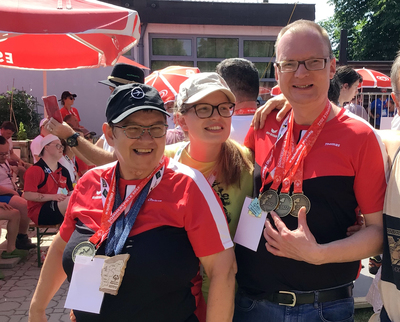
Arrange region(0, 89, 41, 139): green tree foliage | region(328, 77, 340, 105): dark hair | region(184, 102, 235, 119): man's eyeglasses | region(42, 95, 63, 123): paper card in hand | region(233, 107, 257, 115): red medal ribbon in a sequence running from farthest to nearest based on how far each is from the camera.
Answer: region(0, 89, 41, 139): green tree foliage, region(328, 77, 340, 105): dark hair, region(233, 107, 257, 115): red medal ribbon, region(42, 95, 63, 123): paper card in hand, region(184, 102, 235, 119): man's eyeglasses

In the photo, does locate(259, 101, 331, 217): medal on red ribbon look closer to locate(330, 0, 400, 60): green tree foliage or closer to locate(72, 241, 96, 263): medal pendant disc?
locate(72, 241, 96, 263): medal pendant disc

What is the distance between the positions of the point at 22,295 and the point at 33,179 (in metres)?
1.55

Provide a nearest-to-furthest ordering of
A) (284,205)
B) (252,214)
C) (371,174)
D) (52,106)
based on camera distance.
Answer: (371,174) < (284,205) < (252,214) < (52,106)

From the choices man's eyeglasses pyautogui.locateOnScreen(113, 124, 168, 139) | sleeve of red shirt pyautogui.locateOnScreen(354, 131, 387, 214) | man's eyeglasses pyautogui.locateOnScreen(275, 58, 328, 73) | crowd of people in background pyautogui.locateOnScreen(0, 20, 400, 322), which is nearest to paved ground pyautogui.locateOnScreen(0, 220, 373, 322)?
crowd of people in background pyautogui.locateOnScreen(0, 20, 400, 322)

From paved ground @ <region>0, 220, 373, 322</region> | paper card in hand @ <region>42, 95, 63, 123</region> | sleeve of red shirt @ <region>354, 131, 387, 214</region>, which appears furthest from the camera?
paved ground @ <region>0, 220, 373, 322</region>

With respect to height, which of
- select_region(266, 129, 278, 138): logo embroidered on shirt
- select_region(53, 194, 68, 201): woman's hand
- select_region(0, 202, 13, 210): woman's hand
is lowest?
select_region(0, 202, 13, 210): woman's hand

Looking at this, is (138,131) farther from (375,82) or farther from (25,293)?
(375,82)

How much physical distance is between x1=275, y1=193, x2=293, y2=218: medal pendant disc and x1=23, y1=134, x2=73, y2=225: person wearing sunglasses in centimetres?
405

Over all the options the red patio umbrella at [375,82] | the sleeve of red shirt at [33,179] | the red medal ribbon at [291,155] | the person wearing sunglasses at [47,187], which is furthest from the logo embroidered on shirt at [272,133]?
the red patio umbrella at [375,82]

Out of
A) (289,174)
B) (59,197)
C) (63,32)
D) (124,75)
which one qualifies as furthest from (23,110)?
(289,174)

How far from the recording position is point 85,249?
1801 mm

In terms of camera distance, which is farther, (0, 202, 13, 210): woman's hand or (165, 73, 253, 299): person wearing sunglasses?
(0, 202, 13, 210): woman's hand

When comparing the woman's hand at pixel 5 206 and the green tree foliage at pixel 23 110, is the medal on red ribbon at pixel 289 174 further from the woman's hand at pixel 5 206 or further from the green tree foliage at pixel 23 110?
the green tree foliage at pixel 23 110

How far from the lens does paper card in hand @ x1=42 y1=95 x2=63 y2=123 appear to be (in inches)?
115
